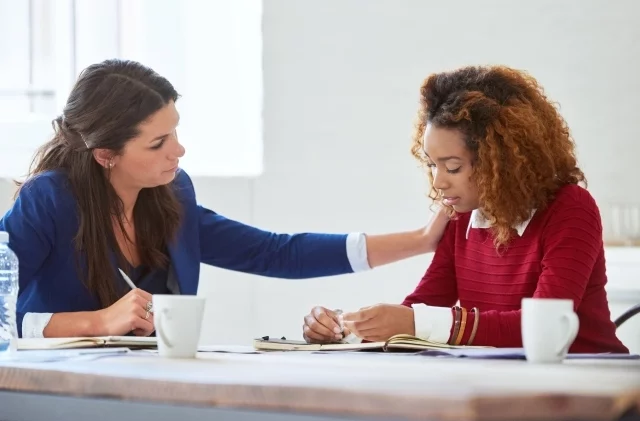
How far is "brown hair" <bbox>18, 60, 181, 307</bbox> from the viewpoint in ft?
6.25

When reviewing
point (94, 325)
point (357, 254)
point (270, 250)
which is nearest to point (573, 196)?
point (357, 254)

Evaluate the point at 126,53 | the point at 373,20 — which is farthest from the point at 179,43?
the point at 373,20

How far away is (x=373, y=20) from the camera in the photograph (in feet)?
9.43

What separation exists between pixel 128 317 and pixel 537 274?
0.72 m

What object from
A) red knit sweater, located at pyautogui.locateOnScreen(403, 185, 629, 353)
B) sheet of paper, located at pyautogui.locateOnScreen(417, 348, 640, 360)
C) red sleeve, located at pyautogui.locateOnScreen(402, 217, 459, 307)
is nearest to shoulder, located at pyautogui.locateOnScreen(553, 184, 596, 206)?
red knit sweater, located at pyautogui.locateOnScreen(403, 185, 629, 353)

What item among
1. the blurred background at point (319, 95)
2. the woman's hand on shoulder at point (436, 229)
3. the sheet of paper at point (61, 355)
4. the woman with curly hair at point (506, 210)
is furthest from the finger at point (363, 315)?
the blurred background at point (319, 95)

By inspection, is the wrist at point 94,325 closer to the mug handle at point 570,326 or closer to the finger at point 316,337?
the finger at point 316,337

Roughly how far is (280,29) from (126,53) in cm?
Result: 59

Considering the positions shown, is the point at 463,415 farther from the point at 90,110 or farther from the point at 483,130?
the point at 90,110

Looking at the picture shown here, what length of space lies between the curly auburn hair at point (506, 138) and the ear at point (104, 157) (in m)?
0.67

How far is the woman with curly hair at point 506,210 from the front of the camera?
1.61m

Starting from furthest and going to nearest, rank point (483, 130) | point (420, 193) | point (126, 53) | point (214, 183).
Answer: point (126, 53), point (214, 183), point (420, 193), point (483, 130)

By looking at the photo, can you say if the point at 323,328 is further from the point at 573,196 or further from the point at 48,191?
the point at 48,191

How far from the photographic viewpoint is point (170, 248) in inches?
78.3
